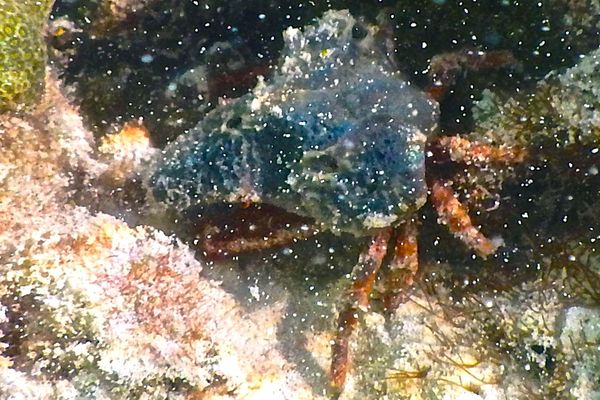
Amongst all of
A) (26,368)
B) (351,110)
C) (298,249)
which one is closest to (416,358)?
(298,249)

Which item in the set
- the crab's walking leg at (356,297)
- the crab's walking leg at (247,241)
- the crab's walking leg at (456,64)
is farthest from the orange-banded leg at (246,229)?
the crab's walking leg at (456,64)

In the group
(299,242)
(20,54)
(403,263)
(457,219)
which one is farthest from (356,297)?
(20,54)

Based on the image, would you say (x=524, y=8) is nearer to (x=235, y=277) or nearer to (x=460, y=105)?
(x=460, y=105)

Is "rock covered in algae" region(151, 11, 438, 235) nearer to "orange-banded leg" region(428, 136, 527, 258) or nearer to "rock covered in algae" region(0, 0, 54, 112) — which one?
"orange-banded leg" region(428, 136, 527, 258)

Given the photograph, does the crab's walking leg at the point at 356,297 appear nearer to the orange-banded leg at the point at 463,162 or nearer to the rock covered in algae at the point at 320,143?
the rock covered in algae at the point at 320,143

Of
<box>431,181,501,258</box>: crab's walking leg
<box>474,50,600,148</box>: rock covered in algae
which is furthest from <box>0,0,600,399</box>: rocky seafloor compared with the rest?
<box>431,181,501,258</box>: crab's walking leg
